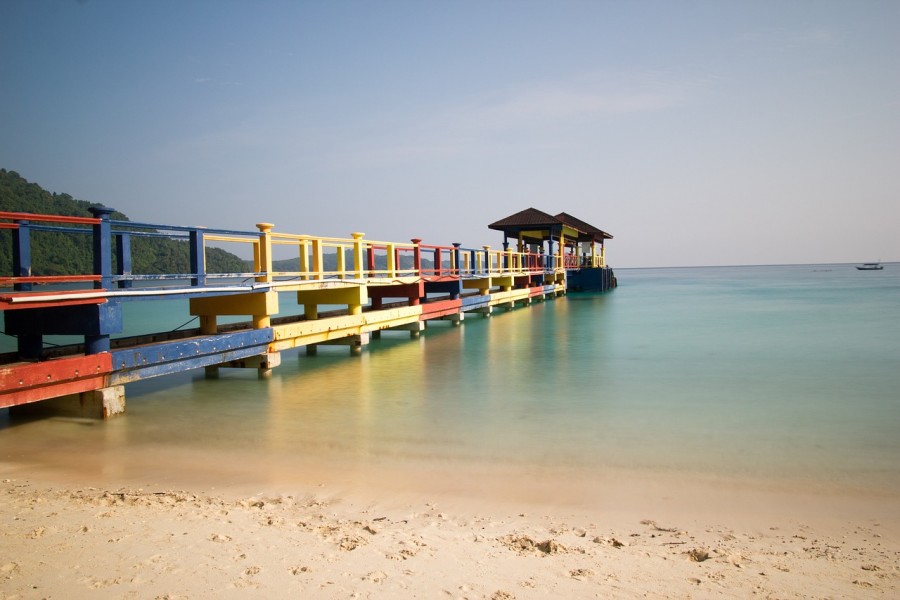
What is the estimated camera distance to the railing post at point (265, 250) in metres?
9.04

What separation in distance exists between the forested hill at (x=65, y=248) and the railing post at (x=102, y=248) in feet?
95.1

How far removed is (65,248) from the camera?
47.5 m

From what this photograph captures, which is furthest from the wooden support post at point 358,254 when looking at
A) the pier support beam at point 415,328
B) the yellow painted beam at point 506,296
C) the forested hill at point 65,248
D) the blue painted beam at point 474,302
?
the forested hill at point 65,248

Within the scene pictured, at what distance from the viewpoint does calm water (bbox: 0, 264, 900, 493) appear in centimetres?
501

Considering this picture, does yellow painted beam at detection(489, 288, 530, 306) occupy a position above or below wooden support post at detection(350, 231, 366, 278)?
below

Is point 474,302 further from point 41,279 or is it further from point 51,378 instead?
point 41,279

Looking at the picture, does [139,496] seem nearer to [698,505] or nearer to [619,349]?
[698,505]

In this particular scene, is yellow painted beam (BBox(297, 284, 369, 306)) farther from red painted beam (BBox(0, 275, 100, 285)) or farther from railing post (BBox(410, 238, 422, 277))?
red painted beam (BBox(0, 275, 100, 285))

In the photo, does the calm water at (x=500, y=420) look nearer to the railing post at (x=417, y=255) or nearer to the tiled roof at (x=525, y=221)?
the railing post at (x=417, y=255)

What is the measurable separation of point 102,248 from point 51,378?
136cm

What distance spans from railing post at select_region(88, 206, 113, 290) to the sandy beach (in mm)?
2372

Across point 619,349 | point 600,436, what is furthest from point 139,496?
point 619,349

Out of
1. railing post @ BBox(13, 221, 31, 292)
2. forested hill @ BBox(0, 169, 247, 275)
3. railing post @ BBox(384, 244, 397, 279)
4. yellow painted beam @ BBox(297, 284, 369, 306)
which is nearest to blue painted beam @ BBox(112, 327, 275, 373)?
railing post @ BBox(13, 221, 31, 292)

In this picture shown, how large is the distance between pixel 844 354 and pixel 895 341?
11.7ft
